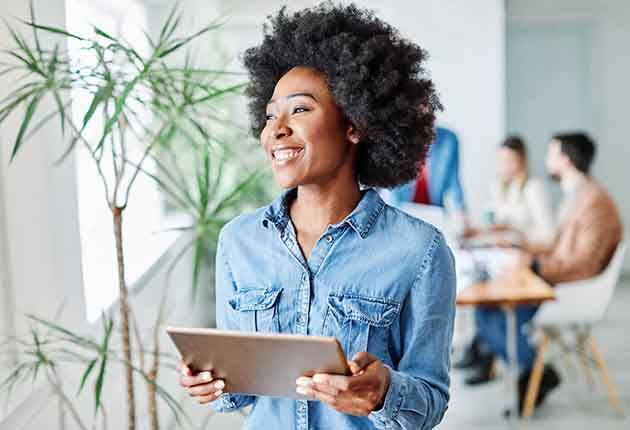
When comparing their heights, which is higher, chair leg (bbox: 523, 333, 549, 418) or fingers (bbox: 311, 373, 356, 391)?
fingers (bbox: 311, 373, 356, 391)

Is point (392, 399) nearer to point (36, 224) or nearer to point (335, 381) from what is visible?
point (335, 381)

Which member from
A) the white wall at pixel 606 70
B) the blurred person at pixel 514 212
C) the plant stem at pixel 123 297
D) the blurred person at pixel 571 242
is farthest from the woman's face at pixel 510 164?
the plant stem at pixel 123 297

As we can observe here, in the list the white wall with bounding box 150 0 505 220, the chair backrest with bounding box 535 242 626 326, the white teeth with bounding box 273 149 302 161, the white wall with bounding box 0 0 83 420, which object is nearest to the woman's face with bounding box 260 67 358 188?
the white teeth with bounding box 273 149 302 161

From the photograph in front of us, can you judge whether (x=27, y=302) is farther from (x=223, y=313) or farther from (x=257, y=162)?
(x=257, y=162)

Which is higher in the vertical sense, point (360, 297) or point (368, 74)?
point (368, 74)

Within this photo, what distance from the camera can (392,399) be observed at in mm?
1322

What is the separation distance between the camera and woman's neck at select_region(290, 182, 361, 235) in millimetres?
1484

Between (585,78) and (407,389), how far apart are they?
6.21 metres

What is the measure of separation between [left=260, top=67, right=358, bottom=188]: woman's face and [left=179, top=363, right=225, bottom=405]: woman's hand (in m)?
0.32

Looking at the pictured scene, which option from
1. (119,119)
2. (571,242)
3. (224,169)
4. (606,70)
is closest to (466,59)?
(606,70)

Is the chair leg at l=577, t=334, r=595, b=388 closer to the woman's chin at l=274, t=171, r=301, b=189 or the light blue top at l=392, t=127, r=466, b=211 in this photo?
the light blue top at l=392, t=127, r=466, b=211

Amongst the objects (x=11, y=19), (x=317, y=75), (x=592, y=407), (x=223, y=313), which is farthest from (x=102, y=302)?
(x=592, y=407)

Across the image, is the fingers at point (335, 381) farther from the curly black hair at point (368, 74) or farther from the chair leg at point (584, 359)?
the chair leg at point (584, 359)

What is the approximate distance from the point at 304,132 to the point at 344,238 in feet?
0.61
